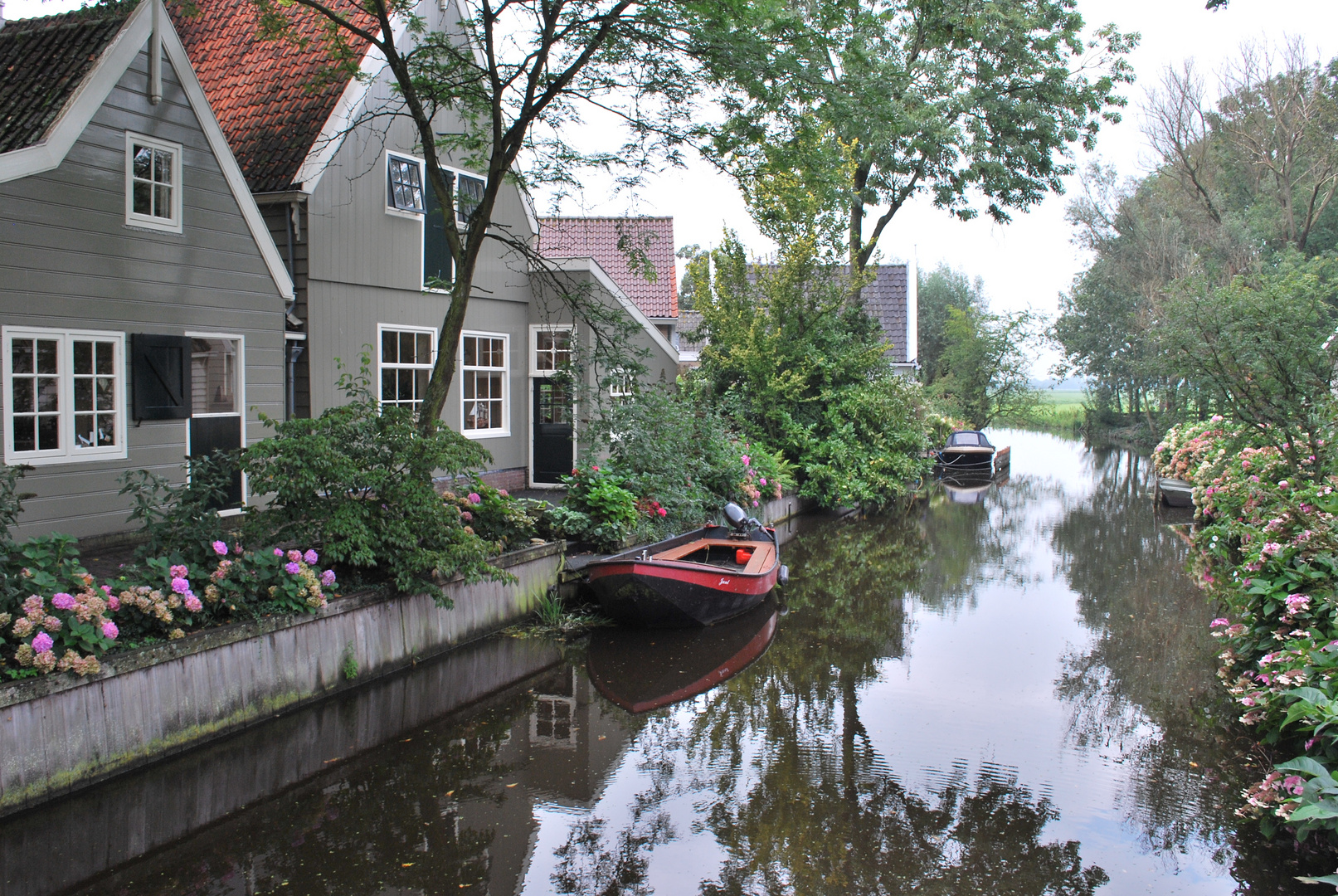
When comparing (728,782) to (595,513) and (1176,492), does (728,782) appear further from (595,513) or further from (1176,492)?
(1176,492)

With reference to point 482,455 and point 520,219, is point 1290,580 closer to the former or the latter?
point 482,455

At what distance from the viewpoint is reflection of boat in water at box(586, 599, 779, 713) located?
30.1ft

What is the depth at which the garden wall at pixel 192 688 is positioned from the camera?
18.9ft

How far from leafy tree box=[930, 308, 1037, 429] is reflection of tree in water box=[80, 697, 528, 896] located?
106 feet

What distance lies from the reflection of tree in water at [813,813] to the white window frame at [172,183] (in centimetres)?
734

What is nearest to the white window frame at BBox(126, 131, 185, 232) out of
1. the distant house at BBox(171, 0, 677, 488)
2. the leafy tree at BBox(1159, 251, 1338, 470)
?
the distant house at BBox(171, 0, 677, 488)

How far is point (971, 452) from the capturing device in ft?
102

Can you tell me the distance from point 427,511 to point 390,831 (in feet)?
11.1

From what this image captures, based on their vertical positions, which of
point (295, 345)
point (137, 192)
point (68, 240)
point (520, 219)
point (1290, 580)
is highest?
point (520, 219)

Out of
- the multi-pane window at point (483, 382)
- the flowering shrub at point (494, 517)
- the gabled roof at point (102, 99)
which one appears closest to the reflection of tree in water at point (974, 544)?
the flowering shrub at point (494, 517)

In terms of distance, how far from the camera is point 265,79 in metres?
13.8

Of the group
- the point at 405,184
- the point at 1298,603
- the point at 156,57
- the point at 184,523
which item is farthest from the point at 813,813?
the point at 405,184

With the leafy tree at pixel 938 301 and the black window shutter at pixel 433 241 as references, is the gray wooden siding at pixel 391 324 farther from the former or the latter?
the leafy tree at pixel 938 301

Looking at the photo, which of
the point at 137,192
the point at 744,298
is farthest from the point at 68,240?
the point at 744,298
